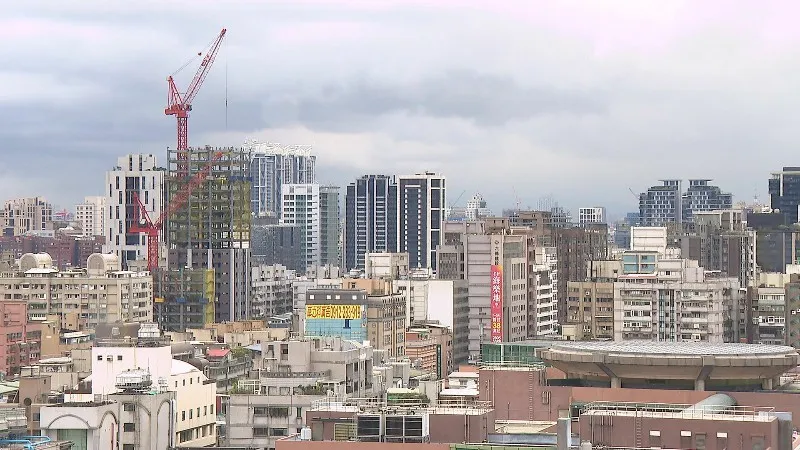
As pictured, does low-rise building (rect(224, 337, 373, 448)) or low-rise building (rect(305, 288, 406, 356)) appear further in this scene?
low-rise building (rect(305, 288, 406, 356))

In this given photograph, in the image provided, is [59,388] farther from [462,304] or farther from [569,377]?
[462,304]

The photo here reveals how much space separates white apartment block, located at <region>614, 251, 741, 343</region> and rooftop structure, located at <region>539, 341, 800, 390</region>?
79200 millimetres

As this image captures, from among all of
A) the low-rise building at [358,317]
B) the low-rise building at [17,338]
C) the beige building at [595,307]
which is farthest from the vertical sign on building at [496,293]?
the low-rise building at [17,338]

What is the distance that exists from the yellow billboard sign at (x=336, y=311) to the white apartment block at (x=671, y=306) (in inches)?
808

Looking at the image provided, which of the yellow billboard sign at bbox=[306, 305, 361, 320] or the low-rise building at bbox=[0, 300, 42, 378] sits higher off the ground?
the yellow billboard sign at bbox=[306, 305, 361, 320]

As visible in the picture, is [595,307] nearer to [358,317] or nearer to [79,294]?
[358,317]

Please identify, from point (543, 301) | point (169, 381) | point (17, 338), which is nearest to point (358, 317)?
point (17, 338)

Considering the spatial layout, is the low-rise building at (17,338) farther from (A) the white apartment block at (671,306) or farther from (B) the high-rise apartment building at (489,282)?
(A) the white apartment block at (671,306)

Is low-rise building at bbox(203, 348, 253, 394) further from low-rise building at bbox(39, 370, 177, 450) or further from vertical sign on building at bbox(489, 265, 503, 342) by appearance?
vertical sign on building at bbox(489, 265, 503, 342)

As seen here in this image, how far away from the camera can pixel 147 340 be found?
92938mm

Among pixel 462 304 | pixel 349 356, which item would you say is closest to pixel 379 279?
pixel 462 304

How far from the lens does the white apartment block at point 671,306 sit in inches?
5846

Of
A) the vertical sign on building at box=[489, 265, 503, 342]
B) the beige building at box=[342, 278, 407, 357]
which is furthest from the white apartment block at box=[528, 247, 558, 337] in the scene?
the beige building at box=[342, 278, 407, 357]

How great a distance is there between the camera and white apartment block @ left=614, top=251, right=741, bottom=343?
14850 cm
